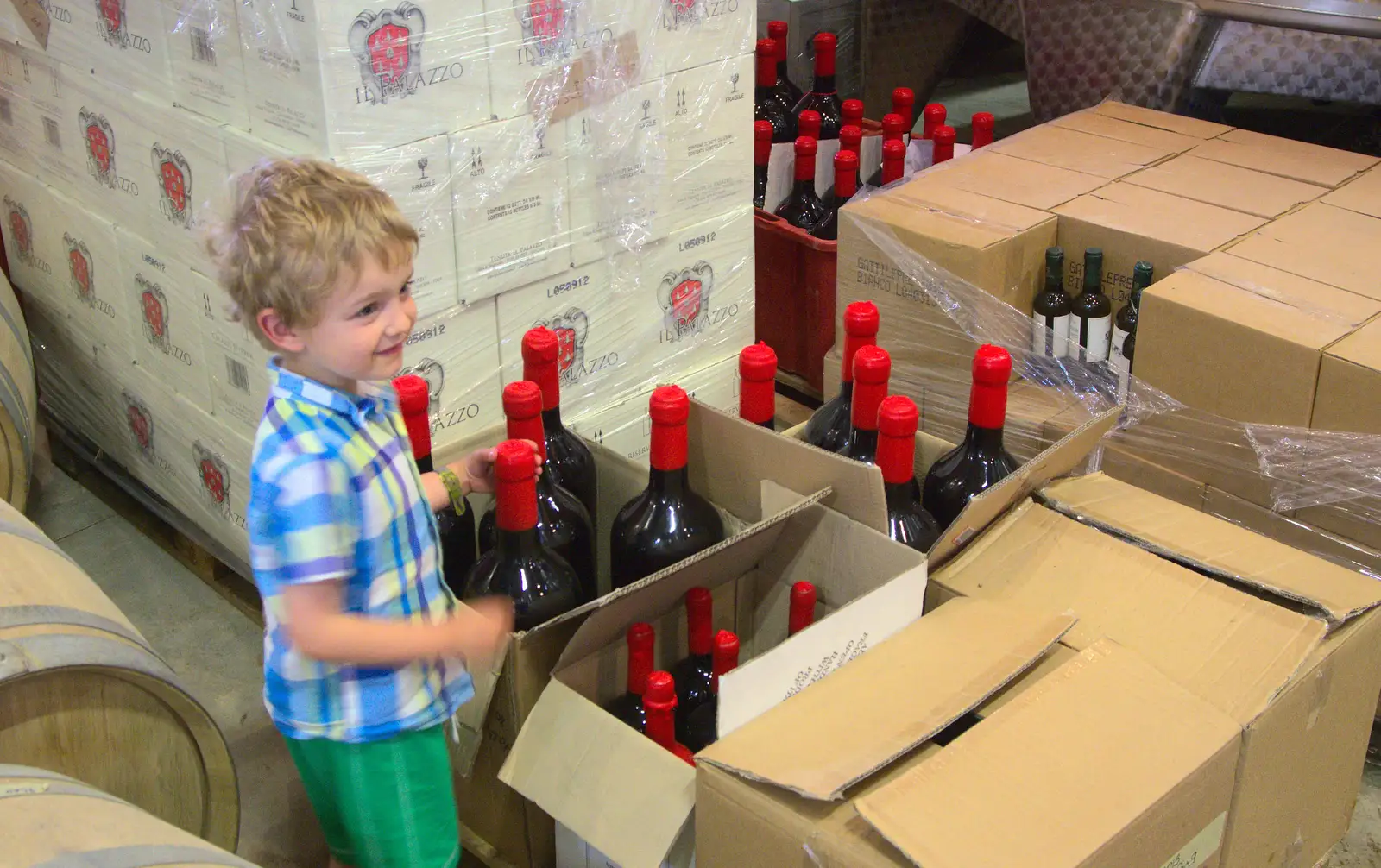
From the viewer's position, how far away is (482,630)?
1.42 m

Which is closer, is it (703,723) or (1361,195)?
(703,723)

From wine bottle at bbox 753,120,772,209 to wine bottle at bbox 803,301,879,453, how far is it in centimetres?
117

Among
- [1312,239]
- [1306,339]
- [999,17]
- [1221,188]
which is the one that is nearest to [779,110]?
[999,17]

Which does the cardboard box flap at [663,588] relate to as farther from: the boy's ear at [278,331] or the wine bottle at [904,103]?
the wine bottle at [904,103]

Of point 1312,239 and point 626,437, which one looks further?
point 626,437

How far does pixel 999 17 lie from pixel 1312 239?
6.29 ft

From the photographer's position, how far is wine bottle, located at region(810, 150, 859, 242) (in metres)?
2.76

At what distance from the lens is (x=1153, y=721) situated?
136cm

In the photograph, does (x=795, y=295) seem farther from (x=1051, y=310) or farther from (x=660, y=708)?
(x=660, y=708)

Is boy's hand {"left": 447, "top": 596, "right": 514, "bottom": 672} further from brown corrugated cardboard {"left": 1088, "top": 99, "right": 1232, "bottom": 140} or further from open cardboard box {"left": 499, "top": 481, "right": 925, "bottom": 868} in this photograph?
brown corrugated cardboard {"left": 1088, "top": 99, "right": 1232, "bottom": 140}

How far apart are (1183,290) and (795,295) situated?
1141mm

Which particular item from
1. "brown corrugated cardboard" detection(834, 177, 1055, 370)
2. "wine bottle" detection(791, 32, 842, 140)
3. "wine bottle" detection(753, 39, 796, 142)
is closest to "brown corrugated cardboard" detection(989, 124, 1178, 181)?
"brown corrugated cardboard" detection(834, 177, 1055, 370)

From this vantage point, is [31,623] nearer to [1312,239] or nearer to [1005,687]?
[1005,687]

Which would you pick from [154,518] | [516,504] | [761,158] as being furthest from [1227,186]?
[154,518]
